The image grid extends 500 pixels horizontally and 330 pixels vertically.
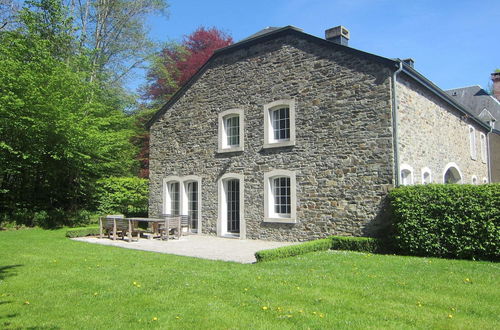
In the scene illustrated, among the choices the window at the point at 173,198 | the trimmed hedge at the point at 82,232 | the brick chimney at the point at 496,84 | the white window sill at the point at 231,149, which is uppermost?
the brick chimney at the point at 496,84

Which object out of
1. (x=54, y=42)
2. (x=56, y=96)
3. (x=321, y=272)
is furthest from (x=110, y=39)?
(x=321, y=272)

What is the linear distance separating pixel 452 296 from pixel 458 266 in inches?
110

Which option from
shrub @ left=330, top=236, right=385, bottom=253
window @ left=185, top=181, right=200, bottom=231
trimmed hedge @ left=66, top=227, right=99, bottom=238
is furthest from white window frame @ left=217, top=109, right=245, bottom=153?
trimmed hedge @ left=66, top=227, right=99, bottom=238

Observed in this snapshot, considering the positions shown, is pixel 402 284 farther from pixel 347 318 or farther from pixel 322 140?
pixel 322 140

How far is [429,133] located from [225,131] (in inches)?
289

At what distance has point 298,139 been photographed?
12.9 metres

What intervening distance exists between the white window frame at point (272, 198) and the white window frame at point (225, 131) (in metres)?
1.69

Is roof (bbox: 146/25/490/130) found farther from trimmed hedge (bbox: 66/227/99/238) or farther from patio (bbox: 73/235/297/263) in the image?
patio (bbox: 73/235/297/263)

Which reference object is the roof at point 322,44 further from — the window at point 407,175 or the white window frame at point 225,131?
the window at point 407,175

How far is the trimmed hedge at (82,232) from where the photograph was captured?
14617 millimetres

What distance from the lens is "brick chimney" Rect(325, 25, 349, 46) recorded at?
43.2 feet

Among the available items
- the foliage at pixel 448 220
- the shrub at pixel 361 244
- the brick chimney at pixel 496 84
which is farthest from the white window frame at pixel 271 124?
the brick chimney at pixel 496 84

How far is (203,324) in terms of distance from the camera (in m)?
4.62

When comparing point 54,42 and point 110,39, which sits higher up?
point 110,39
